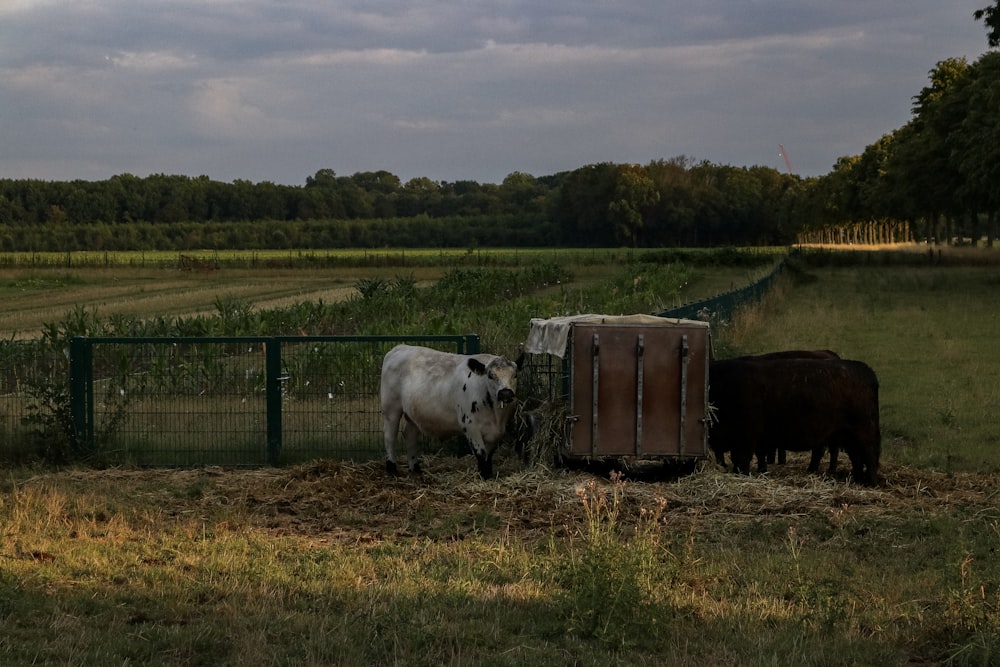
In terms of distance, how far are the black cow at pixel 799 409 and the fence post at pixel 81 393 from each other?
22.9 ft

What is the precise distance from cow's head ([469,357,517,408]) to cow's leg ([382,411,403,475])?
1.21 metres

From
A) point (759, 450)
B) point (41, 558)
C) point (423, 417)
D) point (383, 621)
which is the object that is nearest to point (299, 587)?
point (383, 621)

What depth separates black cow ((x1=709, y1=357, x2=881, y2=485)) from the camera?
37.5ft

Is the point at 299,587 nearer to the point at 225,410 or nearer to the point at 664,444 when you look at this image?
the point at 664,444

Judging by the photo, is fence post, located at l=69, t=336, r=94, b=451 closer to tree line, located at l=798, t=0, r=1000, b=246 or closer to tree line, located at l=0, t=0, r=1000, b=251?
tree line, located at l=798, t=0, r=1000, b=246

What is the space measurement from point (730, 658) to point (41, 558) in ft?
16.5

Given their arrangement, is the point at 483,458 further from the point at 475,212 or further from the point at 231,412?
the point at 475,212

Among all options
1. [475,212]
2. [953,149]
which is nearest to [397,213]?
[475,212]

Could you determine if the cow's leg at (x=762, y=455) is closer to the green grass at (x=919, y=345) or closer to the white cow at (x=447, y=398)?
the green grass at (x=919, y=345)

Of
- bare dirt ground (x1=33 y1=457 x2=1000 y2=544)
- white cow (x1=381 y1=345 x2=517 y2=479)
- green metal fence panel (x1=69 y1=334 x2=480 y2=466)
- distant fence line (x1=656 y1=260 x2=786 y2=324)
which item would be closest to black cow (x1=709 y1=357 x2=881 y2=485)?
bare dirt ground (x1=33 y1=457 x2=1000 y2=544)

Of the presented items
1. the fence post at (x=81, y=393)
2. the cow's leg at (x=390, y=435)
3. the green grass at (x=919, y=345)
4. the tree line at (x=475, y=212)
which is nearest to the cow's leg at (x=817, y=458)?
the green grass at (x=919, y=345)

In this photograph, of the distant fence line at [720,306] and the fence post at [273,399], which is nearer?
the fence post at [273,399]

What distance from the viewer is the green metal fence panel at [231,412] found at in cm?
1296

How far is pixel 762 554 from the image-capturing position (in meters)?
8.58
